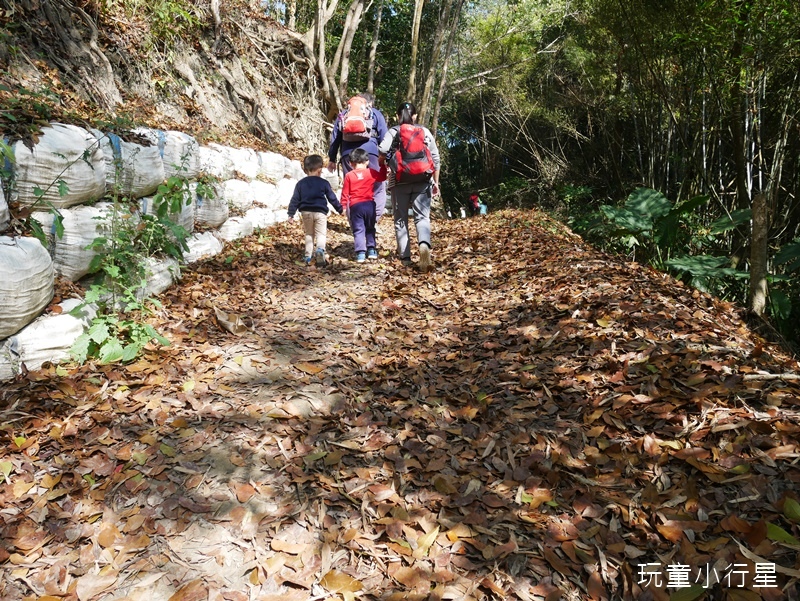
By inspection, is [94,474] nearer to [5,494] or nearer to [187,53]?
[5,494]

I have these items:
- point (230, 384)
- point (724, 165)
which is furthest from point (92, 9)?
point (724, 165)

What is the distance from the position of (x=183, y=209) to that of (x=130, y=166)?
82 centimetres

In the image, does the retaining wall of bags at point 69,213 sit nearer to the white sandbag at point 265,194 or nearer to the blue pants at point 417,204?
the white sandbag at point 265,194

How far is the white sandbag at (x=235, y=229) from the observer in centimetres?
648

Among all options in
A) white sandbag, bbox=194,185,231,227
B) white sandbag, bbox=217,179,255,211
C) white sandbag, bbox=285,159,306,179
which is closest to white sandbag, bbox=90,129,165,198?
white sandbag, bbox=194,185,231,227

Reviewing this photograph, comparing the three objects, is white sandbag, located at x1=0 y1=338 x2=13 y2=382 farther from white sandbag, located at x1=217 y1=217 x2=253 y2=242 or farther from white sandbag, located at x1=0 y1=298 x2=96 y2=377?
white sandbag, located at x1=217 y1=217 x2=253 y2=242

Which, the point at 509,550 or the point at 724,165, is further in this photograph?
the point at 724,165

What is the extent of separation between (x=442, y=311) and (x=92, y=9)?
676 cm

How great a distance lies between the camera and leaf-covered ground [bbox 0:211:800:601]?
1.96 meters

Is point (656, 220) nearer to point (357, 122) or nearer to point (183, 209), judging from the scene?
point (357, 122)

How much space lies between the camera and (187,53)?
870 cm

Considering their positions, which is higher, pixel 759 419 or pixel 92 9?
pixel 92 9

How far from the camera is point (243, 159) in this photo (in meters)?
8.03

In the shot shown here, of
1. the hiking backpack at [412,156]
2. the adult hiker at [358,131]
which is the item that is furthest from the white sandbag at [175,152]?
the hiking backpack at [412,156]
